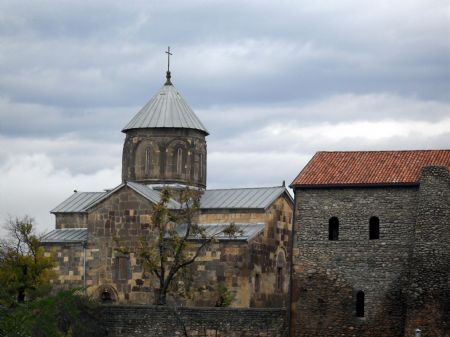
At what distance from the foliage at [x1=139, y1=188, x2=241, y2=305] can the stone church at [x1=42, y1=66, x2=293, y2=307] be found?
68 centimetres

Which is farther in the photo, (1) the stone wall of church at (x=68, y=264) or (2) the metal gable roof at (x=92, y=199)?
(1) the stone wall of church at (x=68, y=264)

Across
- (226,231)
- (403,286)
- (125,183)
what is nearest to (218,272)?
(226,231)

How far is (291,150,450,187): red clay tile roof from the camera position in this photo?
38.7 m

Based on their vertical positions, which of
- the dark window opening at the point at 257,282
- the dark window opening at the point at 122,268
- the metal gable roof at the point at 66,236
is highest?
the metal gable roof at the point at 66,236

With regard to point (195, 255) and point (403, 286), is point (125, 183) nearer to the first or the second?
point (195, 255)

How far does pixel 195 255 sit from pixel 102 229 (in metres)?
5.64

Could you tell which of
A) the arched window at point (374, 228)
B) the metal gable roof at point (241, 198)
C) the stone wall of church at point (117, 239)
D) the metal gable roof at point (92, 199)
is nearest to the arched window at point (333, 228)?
the arched window at point (374, 228)

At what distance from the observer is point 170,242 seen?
146 feet

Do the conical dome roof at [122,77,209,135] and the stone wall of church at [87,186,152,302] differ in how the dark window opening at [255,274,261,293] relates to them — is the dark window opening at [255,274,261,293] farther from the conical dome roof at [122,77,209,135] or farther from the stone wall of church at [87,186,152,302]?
the conical dome roof at [122,77,209,135]

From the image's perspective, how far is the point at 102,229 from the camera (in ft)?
155

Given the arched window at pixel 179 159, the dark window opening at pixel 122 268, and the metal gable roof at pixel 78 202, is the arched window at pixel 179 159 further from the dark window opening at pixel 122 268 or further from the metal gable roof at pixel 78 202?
the dark window opening at pixel 122 268

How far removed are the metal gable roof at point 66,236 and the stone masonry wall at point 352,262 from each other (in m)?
12.2

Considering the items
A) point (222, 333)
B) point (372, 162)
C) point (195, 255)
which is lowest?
point (222, 333)

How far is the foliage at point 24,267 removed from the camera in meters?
45.8
